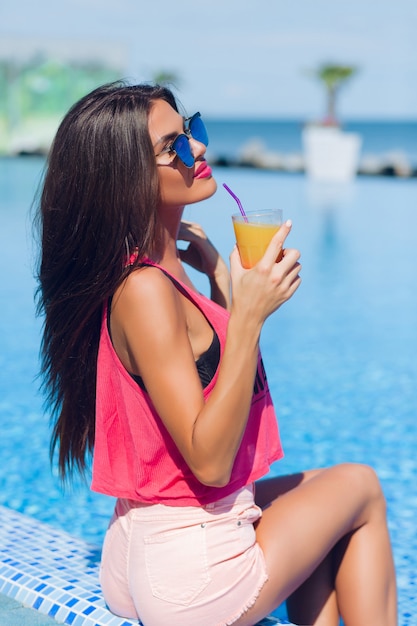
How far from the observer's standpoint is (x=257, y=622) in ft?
6.89

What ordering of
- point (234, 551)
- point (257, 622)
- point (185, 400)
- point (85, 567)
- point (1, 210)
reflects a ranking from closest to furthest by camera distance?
point (185, 400)
point (234, 551)
point (257, 622)
point (85, 567)
point (1, 210)

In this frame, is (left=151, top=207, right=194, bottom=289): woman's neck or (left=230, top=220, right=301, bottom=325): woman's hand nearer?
(left=230, top=220, right=301, bottom=325): woman's hand

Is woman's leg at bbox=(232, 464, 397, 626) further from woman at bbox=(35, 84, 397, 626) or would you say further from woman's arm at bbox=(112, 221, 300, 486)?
woman's arm at bbox=(112, 221, 300, 486)

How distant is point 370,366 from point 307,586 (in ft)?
14.2

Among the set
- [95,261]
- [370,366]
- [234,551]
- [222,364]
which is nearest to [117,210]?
[95,261]

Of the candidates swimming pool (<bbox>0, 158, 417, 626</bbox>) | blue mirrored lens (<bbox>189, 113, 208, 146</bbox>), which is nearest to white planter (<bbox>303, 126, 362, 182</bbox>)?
swimming pool (<bbox>0, 158, 417, 626</bbox>)

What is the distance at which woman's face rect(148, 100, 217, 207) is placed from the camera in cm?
191

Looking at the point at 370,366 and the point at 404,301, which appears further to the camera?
the point at 404,301

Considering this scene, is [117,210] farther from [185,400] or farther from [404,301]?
[404,301]

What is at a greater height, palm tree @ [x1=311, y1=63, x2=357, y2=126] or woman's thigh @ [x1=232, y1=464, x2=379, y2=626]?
palm tree @ [x1=311, y1=63, x2=357, y2=126]

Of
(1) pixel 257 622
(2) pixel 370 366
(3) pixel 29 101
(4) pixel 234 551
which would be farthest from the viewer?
(3) pixel 29 101

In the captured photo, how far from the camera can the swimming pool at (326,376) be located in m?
4.21

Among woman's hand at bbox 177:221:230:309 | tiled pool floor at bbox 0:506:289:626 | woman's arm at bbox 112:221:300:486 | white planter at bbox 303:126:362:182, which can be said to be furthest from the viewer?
white planter at bbox 303:126:362:182

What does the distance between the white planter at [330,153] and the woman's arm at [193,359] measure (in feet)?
67.0
